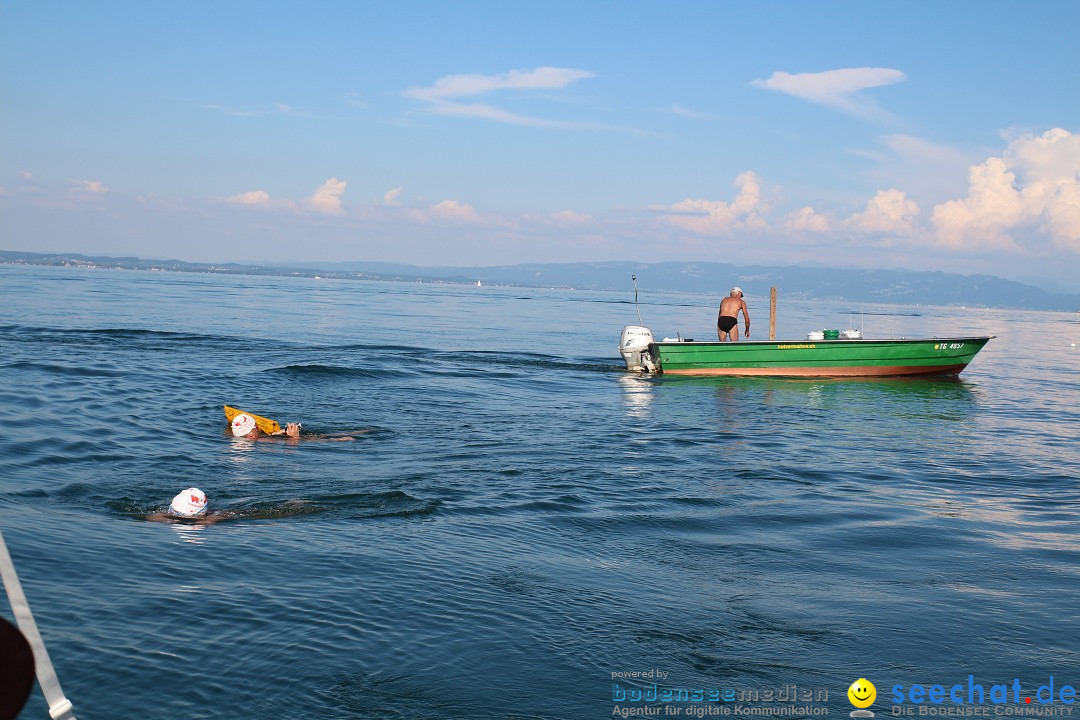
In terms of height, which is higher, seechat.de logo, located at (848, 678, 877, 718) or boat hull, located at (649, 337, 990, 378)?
boat hull, located at (649, 337, 990, 378)

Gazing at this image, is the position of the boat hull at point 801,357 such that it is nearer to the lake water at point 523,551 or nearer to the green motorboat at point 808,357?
the green motorboat at point 808,357

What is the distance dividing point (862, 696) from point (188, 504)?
22.8 feet

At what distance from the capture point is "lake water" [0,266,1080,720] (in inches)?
239

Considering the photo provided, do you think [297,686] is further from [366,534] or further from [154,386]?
[154,386]

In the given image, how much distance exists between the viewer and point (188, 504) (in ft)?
31.5

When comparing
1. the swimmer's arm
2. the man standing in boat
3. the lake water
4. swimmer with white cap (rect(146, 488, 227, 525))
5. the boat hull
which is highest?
the man standing in boat

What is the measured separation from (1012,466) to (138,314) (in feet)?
135

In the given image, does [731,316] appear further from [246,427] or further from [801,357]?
[246,427]

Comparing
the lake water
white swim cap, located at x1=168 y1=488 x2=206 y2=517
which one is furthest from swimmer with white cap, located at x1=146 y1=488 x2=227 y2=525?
the lake water

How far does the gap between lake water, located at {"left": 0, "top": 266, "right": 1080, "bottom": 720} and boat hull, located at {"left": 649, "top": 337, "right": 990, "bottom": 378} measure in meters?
3.87

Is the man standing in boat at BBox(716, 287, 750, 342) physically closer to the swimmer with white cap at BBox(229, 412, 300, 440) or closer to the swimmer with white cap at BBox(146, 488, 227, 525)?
the swimmer with white cap at BBox(229, 412, 300, 440)

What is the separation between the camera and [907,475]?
538 inches

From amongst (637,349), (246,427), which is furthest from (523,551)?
(637,349)

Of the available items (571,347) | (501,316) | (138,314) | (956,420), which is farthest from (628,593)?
(501,316)
